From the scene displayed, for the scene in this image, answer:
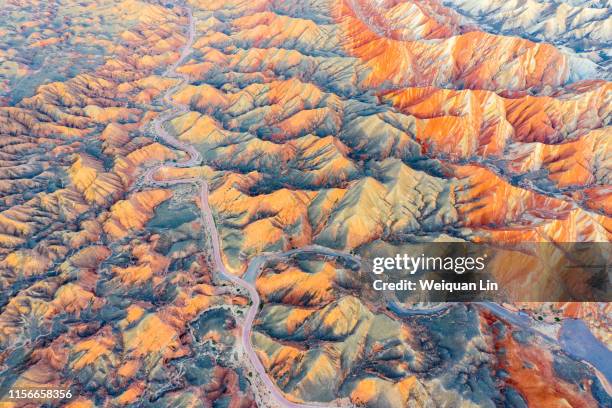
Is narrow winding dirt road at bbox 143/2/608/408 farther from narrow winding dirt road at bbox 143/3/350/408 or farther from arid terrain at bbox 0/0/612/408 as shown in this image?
arid terrain at bbox 0/0/612/408

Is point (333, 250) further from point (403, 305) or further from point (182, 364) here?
point (182, 364)

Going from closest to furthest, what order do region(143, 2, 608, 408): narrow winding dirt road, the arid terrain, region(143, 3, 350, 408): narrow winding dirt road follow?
region(143, 2, 608, 408): narrow winding dirt road → region(143, 3, 350, 408): narrow winding dirt road → the arid terrain

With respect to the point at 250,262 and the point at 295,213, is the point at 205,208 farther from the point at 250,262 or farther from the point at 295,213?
the point at 295,213

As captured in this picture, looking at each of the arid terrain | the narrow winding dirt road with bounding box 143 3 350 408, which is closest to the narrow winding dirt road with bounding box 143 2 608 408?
the narrow winding dirt road with bounding box 143 3 350 408

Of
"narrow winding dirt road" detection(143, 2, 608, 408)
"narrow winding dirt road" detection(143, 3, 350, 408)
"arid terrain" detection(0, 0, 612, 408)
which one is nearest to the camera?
"narrow winding dirt road" detection(143, 2, 608, 408)

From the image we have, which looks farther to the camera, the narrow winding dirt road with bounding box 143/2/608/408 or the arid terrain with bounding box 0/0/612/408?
the arid terrain with bounding box 0/0/612/408

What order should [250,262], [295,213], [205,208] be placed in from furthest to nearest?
[205,208]
[295,213]
[250,262]

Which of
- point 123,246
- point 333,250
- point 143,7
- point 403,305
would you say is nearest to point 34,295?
point 123,246

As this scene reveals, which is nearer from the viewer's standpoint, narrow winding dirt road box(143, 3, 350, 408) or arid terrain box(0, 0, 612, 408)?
narrow winding dirt road box(143, 3, 350, 408)

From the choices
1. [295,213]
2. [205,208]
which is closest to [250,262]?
[295,213]
